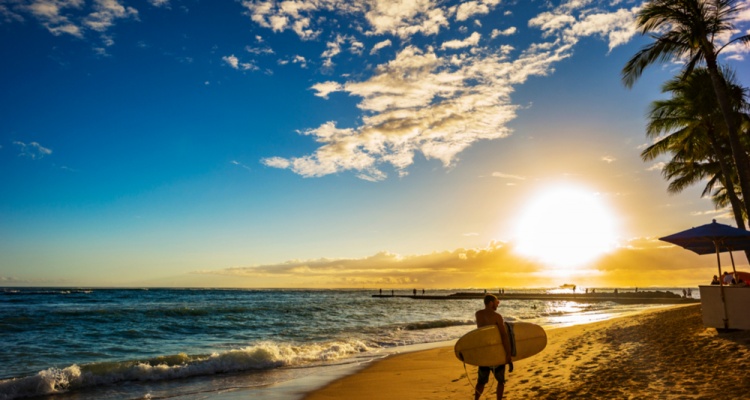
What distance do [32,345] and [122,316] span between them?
15311 mm

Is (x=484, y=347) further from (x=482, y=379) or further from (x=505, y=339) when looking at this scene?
(x=482, y=379)

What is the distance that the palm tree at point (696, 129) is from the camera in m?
19.0

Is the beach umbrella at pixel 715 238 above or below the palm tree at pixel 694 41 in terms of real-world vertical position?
below

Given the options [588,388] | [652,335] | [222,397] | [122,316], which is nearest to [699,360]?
[588,388]

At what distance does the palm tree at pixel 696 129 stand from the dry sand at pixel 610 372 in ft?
33.0

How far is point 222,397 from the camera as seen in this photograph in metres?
10.2

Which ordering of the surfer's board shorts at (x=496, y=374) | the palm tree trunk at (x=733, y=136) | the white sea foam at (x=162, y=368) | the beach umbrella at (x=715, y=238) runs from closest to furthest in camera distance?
the surfer's board shorts at (x=496, y=374) → the beach umbrella at (x=715, y=238) → the white sea foam at (x=162, y=368) → the palm tree trunk at (x=733, y=136)

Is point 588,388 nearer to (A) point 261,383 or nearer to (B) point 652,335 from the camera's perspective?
(B) point 652,335

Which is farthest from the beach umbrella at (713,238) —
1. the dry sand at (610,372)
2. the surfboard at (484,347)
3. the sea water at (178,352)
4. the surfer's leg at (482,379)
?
the sea water at (178,352)

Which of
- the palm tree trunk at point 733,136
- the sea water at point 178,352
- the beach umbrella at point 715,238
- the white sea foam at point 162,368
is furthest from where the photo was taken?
the palm tree trunk at point 733,136

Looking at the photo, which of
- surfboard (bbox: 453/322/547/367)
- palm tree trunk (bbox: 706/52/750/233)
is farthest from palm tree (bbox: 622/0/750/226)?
surfboard (bbox: 453/322/547/367)

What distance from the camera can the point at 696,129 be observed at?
20.3m

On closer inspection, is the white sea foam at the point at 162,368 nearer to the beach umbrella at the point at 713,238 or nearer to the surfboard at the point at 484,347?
the surfboard at the point at 484,347

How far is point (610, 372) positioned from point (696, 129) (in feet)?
55.3
